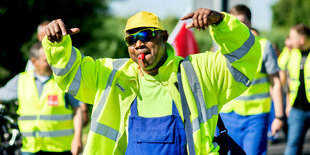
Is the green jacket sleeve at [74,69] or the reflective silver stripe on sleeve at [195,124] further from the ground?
the green jacket sleeve at [74,69]

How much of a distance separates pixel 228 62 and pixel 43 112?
8.95ft

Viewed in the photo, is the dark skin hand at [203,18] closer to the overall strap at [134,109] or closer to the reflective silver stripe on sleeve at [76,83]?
the overall strap at [134,109]

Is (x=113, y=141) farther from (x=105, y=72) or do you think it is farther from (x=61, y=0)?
(x=61, y=0)

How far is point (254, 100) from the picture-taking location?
17.4 feet

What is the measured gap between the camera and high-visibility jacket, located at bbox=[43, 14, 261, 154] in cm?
303

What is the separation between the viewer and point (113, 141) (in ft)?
10.9

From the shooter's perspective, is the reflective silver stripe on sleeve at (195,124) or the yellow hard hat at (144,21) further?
the yellow hard hat at (144,21)

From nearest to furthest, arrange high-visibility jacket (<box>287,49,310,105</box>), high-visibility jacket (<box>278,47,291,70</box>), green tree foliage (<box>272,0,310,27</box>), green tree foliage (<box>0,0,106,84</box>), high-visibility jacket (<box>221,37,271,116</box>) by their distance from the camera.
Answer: high-visibility jacket (<box>221,37,271,116</box>)
high-visibility jacket (<box>287,49,310,105</box>)
high-visibility jacket (<box>278,47,291,70</box>)
green tree foliage (<box>0,0,106,84</box>)
green tree foliage (<box>272,0,310,27</box>)

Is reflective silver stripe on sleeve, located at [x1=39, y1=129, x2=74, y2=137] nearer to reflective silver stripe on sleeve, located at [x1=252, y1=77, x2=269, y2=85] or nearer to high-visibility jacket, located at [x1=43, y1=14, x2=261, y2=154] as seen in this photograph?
high-visibility jacket, located at [x1=43, y1=14, x2=261, y2=154]

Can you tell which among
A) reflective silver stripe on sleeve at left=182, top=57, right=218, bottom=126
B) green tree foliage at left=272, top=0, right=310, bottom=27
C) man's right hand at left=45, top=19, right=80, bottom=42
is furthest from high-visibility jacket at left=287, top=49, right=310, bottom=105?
green tree foliage at left=272, top=0, right=310, bottom=27

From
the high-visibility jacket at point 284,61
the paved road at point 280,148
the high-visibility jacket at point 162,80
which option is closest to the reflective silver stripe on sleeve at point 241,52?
the high-visibility jacket at point 162,80

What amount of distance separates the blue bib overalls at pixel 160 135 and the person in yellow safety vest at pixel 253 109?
6.83 feet

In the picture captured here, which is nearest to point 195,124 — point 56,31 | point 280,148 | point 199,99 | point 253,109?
point 199,99

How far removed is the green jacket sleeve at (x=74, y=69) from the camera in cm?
316
